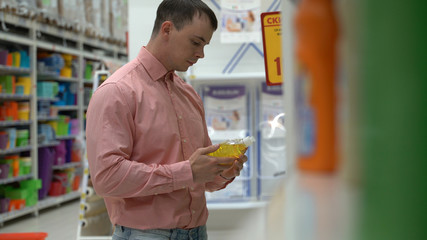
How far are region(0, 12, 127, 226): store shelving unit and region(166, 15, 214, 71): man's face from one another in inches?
208

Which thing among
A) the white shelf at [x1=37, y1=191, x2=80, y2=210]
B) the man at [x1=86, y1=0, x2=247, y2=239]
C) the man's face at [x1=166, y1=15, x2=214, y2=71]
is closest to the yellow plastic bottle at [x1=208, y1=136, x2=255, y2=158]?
the man at [x1=86, y1=0, x2=247, y2=239]

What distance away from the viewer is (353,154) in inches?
10.7

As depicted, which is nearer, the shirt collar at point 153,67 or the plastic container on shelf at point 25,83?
the shirt collar at point 153,67

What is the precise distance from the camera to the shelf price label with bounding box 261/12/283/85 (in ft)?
5.88

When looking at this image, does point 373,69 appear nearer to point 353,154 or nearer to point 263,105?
point 353,154

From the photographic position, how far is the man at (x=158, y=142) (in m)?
1.57

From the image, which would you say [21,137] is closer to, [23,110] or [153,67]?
[23,110]

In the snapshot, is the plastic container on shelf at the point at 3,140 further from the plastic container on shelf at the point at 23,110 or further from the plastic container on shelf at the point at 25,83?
the plastic container on shelf at the point at 25,83

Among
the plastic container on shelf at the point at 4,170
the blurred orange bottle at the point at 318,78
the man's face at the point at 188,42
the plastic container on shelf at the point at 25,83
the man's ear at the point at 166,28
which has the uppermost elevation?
the plastic container on shelf at the point at 25,83

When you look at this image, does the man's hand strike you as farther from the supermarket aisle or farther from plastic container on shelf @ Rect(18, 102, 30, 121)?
plastic container on shelf @ Rect(18, 102, 30, 121)

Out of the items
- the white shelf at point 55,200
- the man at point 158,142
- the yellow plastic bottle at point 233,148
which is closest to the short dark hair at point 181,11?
the man at point 158,142

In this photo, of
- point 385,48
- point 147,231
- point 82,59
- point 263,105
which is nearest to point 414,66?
point 385,48

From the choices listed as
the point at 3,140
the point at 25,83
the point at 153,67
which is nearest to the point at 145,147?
the point at 153,67

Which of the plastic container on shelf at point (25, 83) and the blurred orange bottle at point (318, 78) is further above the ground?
the plastic container on shelf at point (25, 83)
